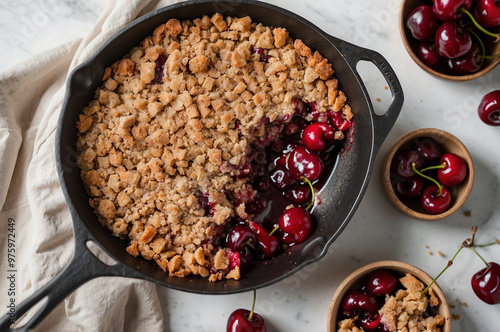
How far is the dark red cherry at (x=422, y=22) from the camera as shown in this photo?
7.05 ft

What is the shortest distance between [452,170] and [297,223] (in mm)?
728

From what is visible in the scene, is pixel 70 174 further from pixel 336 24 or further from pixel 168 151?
pixel 336 24

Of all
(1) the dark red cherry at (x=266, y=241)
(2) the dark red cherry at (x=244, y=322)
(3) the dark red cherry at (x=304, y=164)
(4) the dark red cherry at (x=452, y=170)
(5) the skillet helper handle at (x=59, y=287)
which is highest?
(4) the dark red cherry at (x=452, y=170)

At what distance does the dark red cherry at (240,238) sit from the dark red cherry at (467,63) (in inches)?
47.6

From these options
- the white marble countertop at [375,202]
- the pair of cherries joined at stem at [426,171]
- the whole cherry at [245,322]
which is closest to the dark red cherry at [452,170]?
the pair of cherries joined at stem at [426,171]

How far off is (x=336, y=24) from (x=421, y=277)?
123 cm

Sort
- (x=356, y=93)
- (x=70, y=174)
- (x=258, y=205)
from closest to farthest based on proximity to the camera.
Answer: (x=70, y=174) → (x=356, y=93) → (x=258, y=205)

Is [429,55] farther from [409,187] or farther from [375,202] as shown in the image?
[375,202]

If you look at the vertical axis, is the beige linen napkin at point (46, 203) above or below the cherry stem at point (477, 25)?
below

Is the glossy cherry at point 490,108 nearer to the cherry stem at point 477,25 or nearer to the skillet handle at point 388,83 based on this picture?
the cherry stem at point 477,25

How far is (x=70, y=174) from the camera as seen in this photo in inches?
74.3

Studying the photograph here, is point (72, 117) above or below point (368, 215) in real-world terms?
above

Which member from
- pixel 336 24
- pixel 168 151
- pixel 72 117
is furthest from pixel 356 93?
pixel 72 117

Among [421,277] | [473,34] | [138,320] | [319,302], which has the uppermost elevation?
[473,34]
